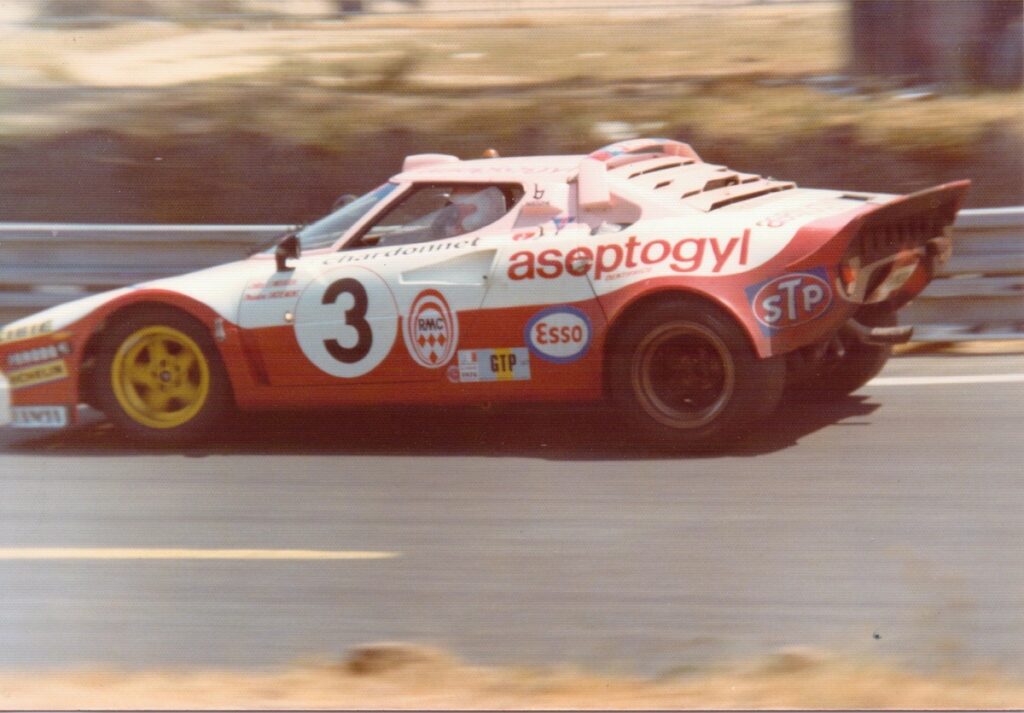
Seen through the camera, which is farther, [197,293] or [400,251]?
[197,293]

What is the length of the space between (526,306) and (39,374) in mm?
2461

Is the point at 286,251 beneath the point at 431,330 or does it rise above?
above

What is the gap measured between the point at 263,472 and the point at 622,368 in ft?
5.42

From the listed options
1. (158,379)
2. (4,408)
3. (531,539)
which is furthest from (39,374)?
(531,539)

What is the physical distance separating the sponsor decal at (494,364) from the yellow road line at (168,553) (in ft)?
4.41

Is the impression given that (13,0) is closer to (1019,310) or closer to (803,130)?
(1019,310)

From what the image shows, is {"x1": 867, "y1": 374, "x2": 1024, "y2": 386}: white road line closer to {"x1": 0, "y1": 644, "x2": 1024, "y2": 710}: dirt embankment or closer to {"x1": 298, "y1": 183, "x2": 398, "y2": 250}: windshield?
{"x1": 298, "y1": 183, "x2": 398, "y2": 250}: windshield

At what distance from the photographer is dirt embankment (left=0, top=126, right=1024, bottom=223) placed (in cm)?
1127

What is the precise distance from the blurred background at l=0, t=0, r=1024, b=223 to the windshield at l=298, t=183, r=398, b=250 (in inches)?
156

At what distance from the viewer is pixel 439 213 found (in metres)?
6.52

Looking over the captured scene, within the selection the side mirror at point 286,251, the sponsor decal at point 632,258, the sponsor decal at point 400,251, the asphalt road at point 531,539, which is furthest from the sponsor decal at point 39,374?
the sponsor decal at point 632,258

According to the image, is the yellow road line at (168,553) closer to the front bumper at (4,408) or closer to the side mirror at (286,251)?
the side mirror at (286,251)

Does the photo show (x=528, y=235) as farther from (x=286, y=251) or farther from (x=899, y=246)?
(x=899, y=246)

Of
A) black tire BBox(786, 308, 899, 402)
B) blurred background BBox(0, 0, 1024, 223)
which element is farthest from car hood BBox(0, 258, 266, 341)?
blurred background BBox(0, 0, 1024, 223)
